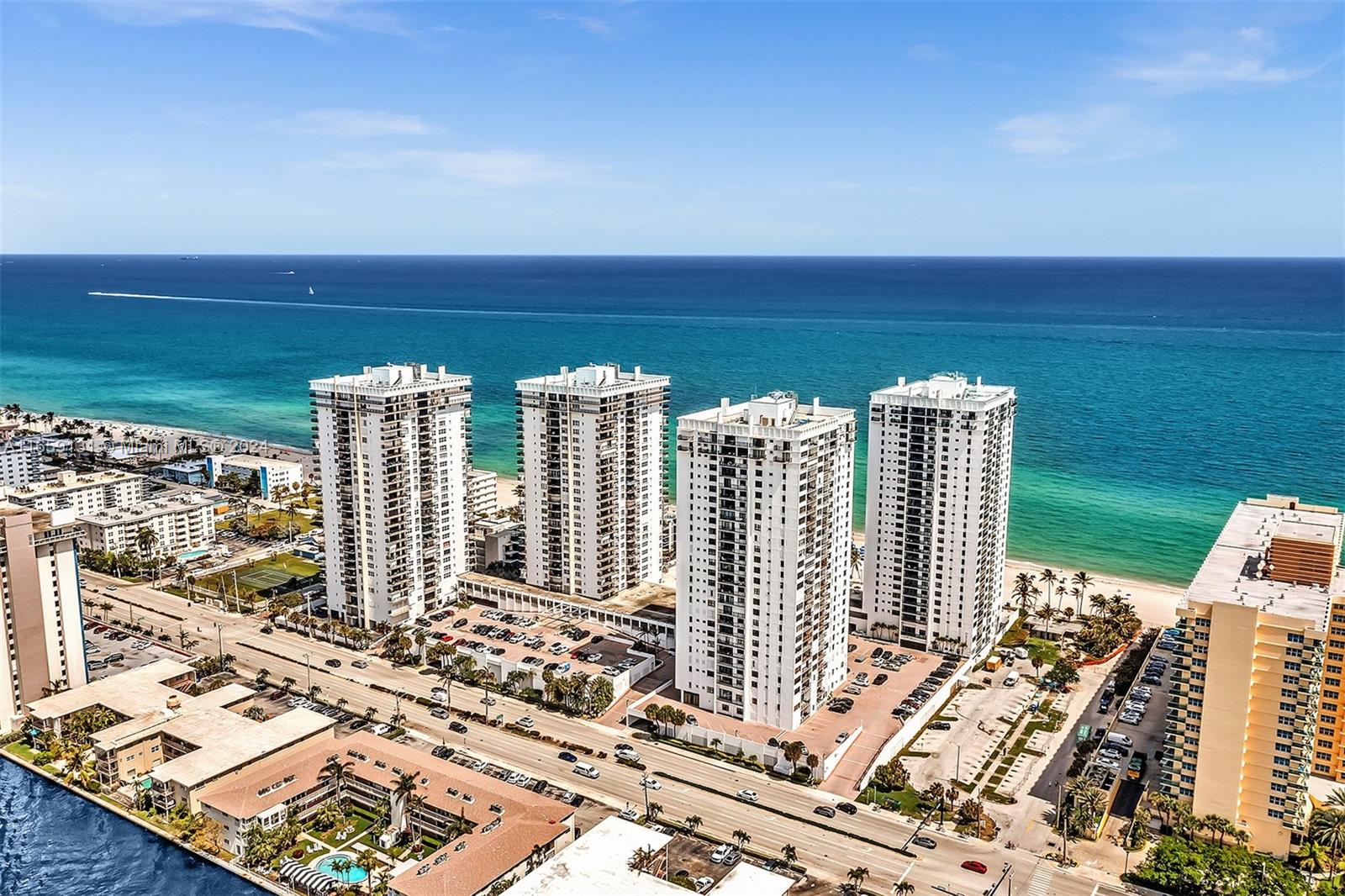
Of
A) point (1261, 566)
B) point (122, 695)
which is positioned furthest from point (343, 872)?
point (1261, 566)

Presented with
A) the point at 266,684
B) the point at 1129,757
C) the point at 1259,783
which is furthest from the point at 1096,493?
the point at 266,684

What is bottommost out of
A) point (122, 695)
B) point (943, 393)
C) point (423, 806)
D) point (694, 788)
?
point (694, 788)

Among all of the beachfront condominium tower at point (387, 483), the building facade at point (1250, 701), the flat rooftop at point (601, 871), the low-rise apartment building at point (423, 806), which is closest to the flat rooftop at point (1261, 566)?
→ the building facade at point (1250, 701)

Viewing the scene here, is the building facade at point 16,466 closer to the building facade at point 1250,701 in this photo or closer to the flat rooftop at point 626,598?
the flat rooftop at point 626,598

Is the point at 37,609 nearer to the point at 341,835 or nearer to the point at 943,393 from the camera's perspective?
the point at 341,835

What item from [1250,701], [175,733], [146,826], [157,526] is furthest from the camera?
[157,526]

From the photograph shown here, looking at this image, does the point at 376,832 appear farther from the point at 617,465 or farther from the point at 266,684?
the point at 617,465
